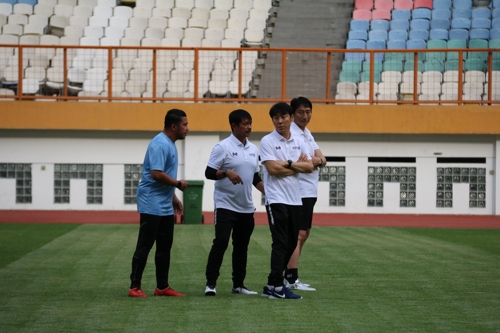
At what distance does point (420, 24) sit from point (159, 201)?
2232cm

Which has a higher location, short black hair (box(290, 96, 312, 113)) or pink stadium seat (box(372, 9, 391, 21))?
pink stadium seat (box(372, 9, 391, 21))

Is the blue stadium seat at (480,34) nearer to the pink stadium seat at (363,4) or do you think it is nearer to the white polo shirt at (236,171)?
the pink stadium seat at (363,4)

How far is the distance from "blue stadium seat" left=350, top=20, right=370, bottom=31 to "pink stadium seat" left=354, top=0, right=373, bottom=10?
153 cm

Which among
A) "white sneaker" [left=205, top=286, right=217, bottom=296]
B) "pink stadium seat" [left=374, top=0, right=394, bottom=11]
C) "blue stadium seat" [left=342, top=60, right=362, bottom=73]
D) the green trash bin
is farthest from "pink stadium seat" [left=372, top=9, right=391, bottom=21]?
"white sneaker" [left=205, top=286, right=217, bottom=296]

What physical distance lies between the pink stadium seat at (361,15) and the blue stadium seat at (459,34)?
9.73 ft

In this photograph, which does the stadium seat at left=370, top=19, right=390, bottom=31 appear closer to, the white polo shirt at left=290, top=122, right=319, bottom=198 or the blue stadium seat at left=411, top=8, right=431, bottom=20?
the blue stadium seat at left=411, top=8, right=431, bottom=20

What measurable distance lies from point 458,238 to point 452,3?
1607cm

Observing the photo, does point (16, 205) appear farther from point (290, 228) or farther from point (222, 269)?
point (290, 228)

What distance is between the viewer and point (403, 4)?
31.1 m

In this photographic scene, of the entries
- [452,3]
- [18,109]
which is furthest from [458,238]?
[452,3]

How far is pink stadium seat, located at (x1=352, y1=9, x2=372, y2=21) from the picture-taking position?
3017 centimetres

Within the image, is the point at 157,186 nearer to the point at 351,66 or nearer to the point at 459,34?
the point at 351,66

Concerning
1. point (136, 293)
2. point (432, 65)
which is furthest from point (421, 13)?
point (136, 293)

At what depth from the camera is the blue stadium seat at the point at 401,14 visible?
30.1 m
